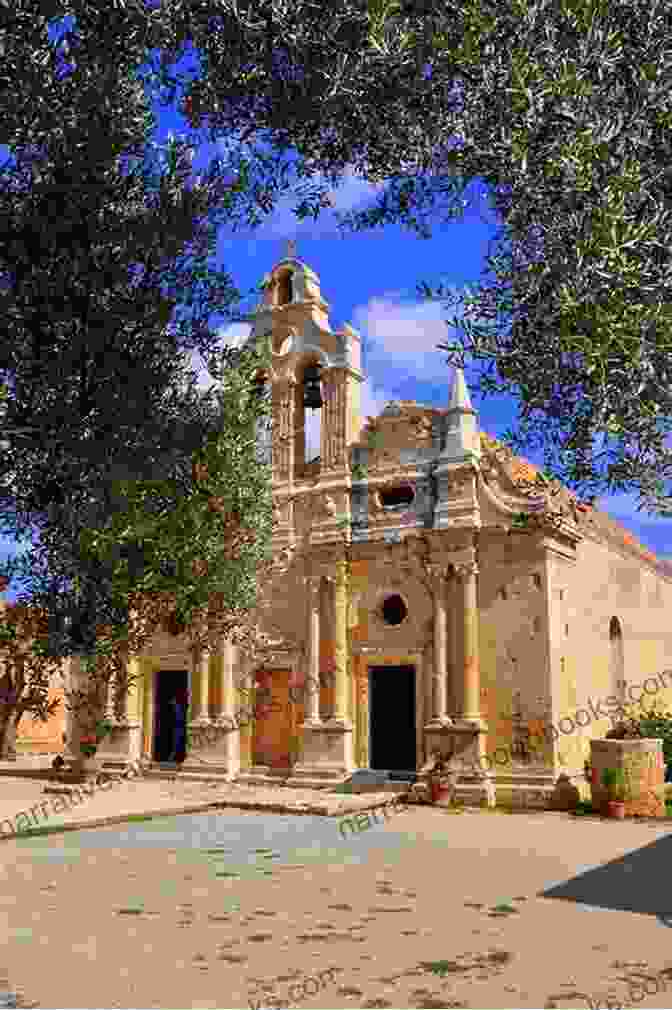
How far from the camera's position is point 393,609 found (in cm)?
2092

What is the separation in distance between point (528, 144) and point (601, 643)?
59.6ft

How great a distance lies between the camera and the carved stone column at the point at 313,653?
68.5ft

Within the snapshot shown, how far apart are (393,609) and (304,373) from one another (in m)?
6.23

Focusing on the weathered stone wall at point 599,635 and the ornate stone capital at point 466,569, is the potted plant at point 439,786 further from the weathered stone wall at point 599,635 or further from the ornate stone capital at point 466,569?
the ornate stone capital at point 466,569

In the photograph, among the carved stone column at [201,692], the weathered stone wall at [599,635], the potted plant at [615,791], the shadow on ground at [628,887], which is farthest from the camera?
the carved stone column at [201,692]

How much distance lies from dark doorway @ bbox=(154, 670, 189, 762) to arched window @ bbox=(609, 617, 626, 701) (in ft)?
34.6

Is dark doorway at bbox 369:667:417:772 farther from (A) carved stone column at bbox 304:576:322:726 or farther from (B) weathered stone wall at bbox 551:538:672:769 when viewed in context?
(B) weathered stone wall at bbox 551:538:672:769

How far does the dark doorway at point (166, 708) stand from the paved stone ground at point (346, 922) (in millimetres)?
8529

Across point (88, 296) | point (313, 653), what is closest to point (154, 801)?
point (313, 653)

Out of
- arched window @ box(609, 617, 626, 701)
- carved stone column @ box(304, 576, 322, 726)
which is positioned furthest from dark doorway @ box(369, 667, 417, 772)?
arched window @ box(609, 617, 626, 701)

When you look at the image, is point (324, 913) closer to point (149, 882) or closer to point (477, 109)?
point (149, 882)

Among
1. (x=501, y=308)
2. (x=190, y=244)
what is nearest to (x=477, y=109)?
(x=501, y=308)

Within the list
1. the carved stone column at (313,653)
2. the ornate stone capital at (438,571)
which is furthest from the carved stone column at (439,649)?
the carved stone column at (313,653)

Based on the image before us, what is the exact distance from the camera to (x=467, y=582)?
19.6m
